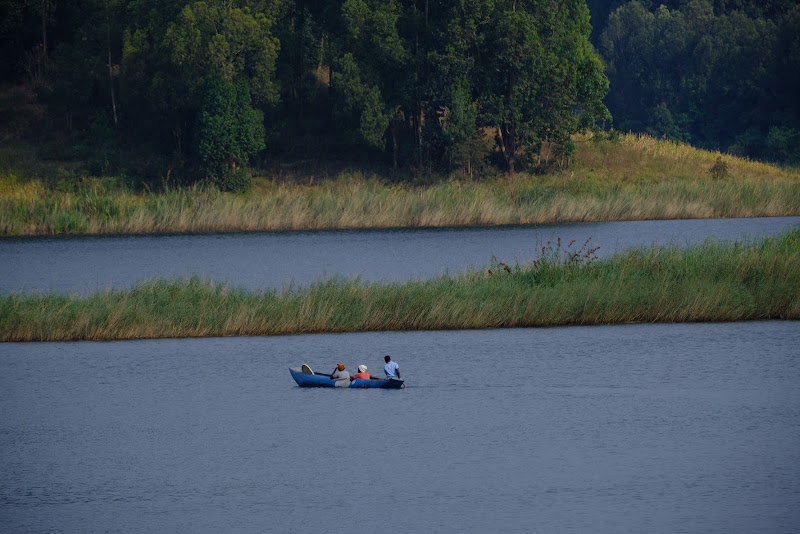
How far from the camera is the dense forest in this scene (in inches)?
2633

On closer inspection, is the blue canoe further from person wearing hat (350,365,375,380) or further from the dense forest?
the dense forest

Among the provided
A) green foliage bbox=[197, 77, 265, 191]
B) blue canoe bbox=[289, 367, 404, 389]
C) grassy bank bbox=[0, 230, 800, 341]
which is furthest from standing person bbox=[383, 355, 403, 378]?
green foliage bbox=[197, 77, 265, 191]

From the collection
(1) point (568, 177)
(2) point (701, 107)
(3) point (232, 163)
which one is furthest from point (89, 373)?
(2) point (701, 107)

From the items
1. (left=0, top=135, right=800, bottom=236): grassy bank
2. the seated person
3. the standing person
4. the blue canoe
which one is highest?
the standing person

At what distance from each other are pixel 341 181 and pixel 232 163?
6222 millimetres

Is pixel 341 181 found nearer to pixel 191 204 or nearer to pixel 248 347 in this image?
pixel 191 204

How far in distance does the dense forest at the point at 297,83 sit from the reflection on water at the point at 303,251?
13421mm

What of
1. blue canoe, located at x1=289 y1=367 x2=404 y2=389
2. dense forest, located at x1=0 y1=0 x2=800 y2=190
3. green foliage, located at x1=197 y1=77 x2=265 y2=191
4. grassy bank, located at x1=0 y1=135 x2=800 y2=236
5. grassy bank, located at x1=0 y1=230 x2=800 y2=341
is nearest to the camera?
blue canoe, located at x1=289 y1=367 x2=404 y2=389

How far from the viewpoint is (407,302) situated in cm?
2931

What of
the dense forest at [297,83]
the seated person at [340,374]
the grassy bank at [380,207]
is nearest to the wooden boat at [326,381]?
the seated person at [340,374]

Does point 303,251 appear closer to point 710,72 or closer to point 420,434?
point 420,434

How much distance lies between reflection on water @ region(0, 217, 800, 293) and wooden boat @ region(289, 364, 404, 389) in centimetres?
1098

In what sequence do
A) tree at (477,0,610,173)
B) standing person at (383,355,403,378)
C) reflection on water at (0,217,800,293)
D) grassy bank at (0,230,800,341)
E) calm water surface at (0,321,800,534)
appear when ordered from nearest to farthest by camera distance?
1. calm water surface at (0,321,800,534)
2. standing person at (383,355,403,378)
3. grassy bank at (0,230,800,341)
4. reflection on water at (0,217,800,293)
5. tree at (477,0,610,173)

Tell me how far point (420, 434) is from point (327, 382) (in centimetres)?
377
